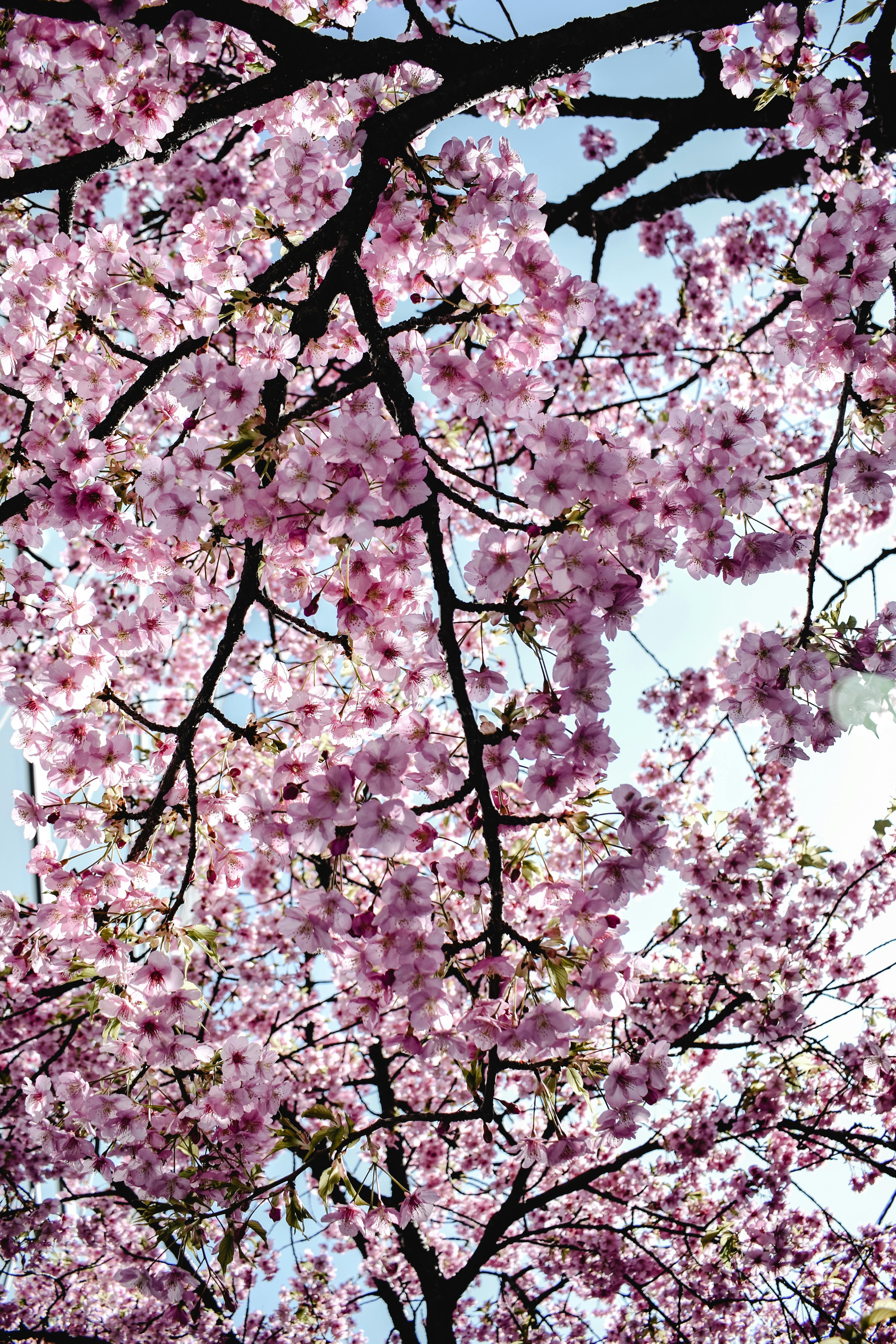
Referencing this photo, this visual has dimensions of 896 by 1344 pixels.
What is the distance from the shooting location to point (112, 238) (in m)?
2.54

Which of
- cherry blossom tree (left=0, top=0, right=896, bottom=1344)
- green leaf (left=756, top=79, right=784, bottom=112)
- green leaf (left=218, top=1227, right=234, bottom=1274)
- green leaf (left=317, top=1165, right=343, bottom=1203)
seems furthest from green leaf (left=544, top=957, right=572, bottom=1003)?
green leaf (left=756, top=79, right=784, bottom=112)

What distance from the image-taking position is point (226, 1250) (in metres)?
2.17

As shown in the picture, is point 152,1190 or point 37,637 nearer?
point 152,1190

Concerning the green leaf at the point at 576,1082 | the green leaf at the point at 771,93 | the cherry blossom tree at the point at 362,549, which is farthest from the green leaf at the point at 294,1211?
the green leaf at the point at 771,93

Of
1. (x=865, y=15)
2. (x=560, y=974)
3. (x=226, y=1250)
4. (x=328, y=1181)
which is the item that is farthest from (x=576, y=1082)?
(x=865, y=15)

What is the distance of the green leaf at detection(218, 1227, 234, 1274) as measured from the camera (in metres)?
2.15

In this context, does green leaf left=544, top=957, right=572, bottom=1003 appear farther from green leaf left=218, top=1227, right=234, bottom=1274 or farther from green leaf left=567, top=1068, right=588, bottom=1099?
green leaf left=218, top=1227, right=234, bottom=1274

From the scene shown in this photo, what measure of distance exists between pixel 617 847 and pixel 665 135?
188 inches

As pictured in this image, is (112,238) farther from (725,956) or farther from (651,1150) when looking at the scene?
(651,1150)

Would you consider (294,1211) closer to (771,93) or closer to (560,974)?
(560,974)

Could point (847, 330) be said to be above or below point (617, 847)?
above

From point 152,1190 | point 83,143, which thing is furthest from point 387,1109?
point 83,143

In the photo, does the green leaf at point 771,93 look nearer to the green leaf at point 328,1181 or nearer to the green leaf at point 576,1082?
the green leaf at point 576,1082

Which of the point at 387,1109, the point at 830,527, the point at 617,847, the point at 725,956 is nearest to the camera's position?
the point at 617,847
